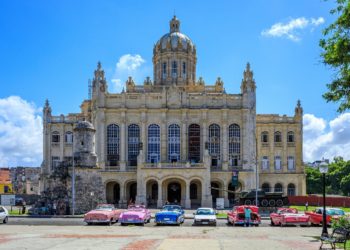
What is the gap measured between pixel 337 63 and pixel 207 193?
55.6m

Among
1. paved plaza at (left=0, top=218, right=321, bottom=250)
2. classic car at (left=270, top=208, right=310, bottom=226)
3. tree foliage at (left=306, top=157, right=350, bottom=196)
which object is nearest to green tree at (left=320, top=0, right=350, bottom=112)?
paved plaza at (left=0, top=218, right=321, bottom=250)

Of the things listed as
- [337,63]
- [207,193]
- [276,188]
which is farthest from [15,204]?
[337,63]

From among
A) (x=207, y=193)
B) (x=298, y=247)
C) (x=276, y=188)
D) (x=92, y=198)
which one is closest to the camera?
(x=298, y=247)

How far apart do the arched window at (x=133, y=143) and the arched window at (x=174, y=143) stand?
14.6ft

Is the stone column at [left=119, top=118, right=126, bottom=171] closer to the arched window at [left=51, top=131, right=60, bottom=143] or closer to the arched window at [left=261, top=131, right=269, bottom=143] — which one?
the arched window at [left=51, top=131, right=60, bottom=143]

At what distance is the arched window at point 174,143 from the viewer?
266 feet

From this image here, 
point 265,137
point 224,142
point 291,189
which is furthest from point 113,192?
point 291,189

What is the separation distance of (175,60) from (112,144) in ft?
61.8

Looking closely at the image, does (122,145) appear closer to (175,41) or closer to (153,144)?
(153,144)

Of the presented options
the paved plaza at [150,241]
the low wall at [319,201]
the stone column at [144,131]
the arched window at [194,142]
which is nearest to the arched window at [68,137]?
the stone column at [144,131]

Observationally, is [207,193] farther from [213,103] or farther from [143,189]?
[213,103]

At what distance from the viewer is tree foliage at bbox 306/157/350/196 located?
10695 cm

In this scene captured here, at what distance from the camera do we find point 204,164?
74.7 m

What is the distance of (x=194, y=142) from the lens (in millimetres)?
81625
